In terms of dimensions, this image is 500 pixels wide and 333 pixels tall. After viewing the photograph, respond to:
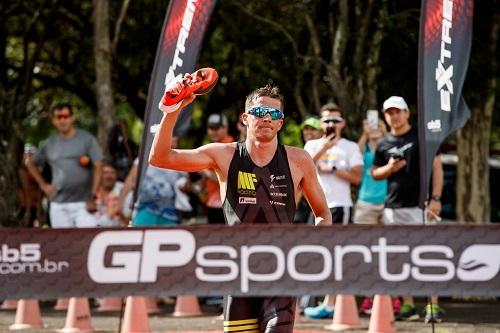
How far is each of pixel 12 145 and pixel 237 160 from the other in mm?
10375

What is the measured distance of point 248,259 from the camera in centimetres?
516

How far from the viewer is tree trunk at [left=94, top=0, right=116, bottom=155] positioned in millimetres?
15852

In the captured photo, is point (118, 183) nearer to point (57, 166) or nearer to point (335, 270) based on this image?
point (57, 166)

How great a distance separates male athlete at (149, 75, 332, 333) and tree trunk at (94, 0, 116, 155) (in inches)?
373

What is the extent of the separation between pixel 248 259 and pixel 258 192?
1.25 meters

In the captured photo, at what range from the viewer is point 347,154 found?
437 inches

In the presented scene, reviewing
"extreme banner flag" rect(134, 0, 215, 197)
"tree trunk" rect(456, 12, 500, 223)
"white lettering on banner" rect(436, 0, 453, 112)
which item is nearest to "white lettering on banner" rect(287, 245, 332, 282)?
"white lettering on banner" rect(436, 0, 453, 112)

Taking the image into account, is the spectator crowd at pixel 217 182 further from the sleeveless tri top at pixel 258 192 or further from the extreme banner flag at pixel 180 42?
→ the sleeveless tri top at pixel 258 192

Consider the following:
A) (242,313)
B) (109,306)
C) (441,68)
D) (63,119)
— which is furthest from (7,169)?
(242,313)

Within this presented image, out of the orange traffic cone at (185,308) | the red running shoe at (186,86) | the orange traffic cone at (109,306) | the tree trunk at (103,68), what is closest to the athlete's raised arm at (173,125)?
the red running shoe at (186,86)

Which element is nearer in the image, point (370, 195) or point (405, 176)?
Result: point (405, 176)

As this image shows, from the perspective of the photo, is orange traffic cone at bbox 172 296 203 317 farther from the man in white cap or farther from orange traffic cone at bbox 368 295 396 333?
orange traffic cone at bbox 368 295 396 333

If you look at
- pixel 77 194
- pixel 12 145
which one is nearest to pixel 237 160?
pixel 77 194

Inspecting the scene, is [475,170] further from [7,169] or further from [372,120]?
[7,169]
